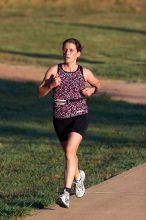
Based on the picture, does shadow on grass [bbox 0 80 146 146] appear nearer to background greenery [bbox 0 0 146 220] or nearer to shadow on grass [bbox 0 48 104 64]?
background greenery [bbox 0 0 146 220]

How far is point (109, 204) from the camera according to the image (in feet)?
33.7

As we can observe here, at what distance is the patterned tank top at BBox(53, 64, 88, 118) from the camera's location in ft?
33.0

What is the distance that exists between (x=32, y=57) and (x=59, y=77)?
2776 centimetres

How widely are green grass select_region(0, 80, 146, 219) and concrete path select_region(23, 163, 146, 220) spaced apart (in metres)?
0.25

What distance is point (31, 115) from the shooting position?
A: 21.3 meters

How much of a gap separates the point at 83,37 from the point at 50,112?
77.4 feet

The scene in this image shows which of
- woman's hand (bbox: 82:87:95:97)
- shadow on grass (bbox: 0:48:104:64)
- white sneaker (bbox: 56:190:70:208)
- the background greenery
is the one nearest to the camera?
white sneaker (bbox: 56:190:70:208)

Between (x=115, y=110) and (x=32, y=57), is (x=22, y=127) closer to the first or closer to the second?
(x=115, y=110)

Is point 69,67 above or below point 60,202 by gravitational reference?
above

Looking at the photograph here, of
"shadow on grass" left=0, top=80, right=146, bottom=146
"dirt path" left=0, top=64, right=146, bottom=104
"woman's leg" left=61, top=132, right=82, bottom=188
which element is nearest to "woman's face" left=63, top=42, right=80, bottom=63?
"woman's leg" left=61, top=132, right=82, bottom=188

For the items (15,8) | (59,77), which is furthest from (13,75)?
(15,8)

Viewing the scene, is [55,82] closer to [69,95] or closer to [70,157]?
[69,95]

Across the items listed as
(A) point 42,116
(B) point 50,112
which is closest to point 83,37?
(B) point 50,112

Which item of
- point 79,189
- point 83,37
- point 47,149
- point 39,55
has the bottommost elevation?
point 79,189
